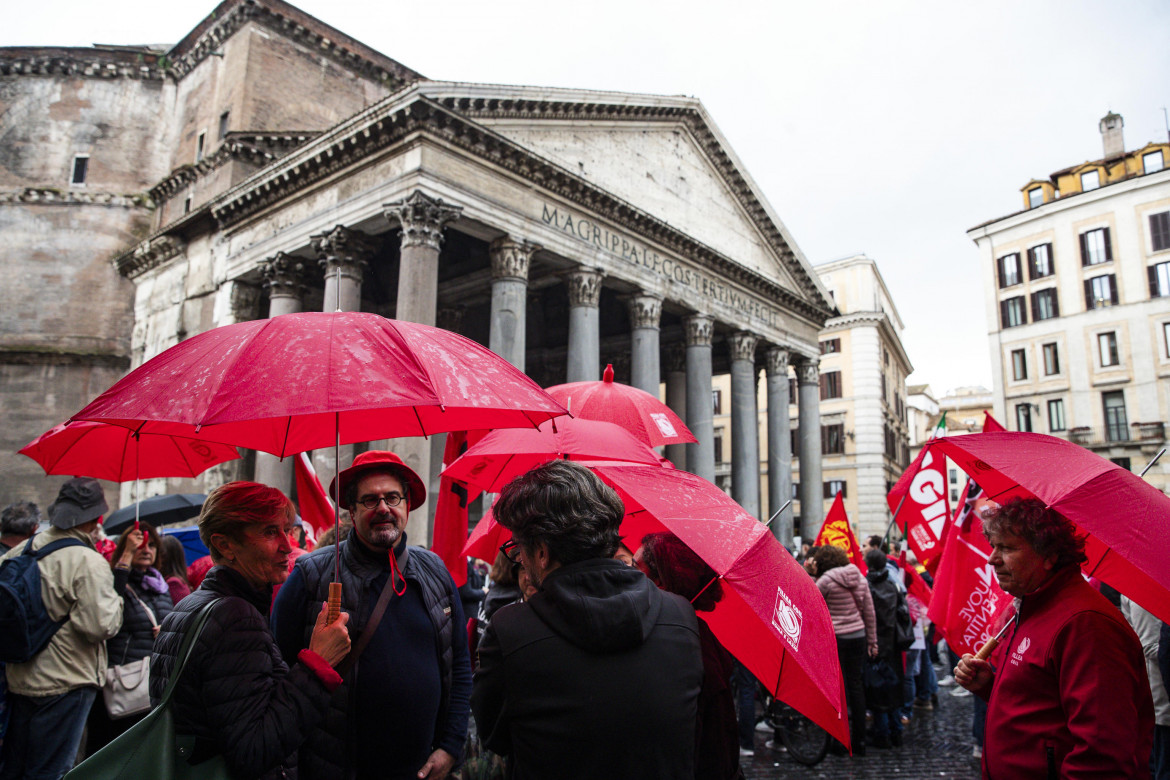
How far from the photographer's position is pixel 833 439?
35.4 m

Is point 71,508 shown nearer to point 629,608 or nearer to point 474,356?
point 474,356

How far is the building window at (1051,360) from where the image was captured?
32.3 metres

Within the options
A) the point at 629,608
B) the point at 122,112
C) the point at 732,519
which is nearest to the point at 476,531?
the point at 732,519

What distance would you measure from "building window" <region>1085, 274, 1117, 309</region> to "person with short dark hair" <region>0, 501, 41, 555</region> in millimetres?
36500

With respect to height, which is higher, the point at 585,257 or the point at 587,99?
the point at 587,99

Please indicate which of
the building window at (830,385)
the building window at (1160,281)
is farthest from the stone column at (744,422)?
the building window at (1160,281)

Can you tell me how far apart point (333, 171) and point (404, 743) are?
13.6 metres

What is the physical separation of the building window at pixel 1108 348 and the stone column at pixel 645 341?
937 inches

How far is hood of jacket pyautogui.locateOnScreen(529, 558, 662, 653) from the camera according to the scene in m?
1.76

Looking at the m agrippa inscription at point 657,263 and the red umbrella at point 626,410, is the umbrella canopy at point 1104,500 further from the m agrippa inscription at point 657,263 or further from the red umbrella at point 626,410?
the m agrippa inscription at point 657,263

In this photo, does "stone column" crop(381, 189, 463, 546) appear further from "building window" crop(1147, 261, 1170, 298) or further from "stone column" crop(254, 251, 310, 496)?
"building window" crop(1147, 261, 1170, 298)

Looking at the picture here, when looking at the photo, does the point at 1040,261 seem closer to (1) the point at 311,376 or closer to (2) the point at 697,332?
(2) the point at 697,332

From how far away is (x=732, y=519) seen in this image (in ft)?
8.19

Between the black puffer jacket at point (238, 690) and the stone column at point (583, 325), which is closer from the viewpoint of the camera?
the black puffer jacket at point (238, 690)
